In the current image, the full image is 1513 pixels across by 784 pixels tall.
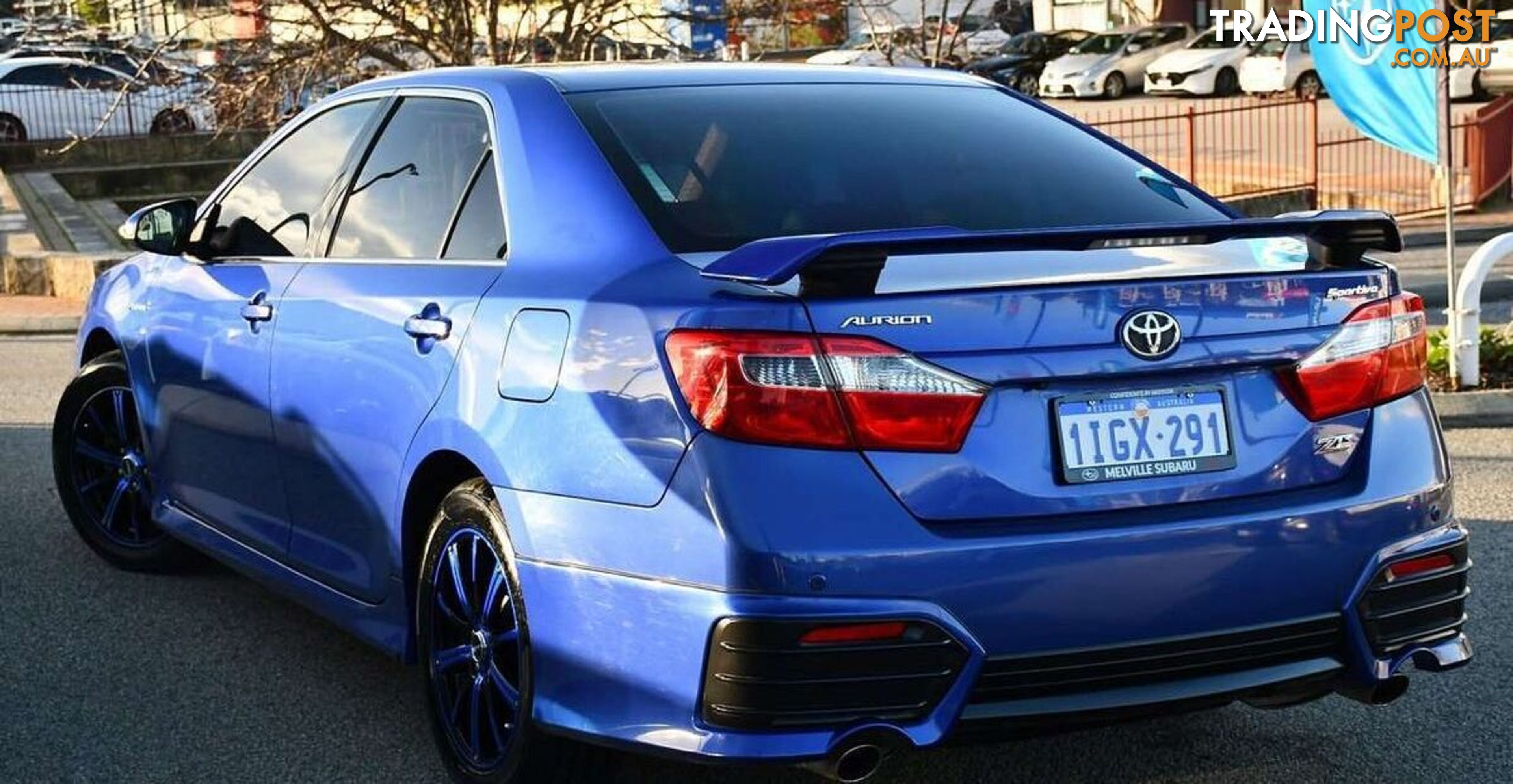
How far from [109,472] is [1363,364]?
438 cm

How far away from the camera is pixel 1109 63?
4288 centimetres

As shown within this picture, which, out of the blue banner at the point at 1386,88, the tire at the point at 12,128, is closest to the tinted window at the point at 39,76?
the tire at the point at 12,128

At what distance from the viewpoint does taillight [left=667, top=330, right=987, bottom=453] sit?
3.47m

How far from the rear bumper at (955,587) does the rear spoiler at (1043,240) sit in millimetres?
321

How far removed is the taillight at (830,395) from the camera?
347 centimetres

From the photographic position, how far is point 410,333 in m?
4.42

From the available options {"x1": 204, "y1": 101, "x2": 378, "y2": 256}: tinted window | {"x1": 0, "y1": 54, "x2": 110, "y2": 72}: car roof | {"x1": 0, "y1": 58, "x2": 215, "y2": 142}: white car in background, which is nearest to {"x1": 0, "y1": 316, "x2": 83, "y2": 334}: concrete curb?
{"x1": 204, "y1": 101, "x2": 378, "y2": 256}: tinted window

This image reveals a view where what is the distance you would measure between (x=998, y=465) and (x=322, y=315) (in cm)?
204

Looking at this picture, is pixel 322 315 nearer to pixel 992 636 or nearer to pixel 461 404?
pixel 461 404

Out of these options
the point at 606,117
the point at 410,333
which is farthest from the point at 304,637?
the point at 606,117

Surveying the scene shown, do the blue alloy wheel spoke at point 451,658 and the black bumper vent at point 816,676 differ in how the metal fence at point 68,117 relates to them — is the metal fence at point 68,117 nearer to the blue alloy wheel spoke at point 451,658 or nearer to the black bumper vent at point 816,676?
the blue alloy wheel spoke at point 451,658

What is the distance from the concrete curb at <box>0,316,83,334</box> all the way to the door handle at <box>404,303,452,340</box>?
11.1m

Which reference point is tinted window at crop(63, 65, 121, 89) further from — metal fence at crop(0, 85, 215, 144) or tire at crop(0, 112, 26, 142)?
tire at crop(0, 112, 26, 142)

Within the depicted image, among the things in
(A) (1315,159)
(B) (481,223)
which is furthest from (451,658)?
(A) (1315,159)
